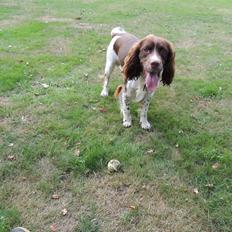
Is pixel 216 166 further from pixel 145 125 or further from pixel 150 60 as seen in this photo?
pixel 150 60

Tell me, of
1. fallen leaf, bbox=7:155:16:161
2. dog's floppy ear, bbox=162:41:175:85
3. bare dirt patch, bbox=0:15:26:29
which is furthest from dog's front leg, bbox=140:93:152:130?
bare dirt patch, bbox=0:15:26:29

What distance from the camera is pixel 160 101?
6.28 m

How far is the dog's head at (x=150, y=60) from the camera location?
4645mm

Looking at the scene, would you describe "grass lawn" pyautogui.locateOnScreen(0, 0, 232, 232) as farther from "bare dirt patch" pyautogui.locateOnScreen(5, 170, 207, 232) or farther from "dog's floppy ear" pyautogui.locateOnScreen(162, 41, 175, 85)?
"dog's floppy ear" pyautogui.locateOnScreen(162, 41, 175, 85)

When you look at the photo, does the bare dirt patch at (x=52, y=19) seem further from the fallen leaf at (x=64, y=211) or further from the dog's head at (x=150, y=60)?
the fallen leaf at (x=64, y=211)

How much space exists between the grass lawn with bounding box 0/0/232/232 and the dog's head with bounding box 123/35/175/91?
840mm

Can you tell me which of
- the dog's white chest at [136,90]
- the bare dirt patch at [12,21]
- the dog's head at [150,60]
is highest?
the dog's head at [150,60]

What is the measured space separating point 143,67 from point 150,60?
0.68 feet

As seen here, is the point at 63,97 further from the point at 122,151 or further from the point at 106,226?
the point at 106,226

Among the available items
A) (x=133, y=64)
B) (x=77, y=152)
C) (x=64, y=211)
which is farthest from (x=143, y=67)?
(x=64, y=211)

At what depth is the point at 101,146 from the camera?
15.9 ft

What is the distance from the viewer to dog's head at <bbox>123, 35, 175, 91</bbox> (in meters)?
4.64

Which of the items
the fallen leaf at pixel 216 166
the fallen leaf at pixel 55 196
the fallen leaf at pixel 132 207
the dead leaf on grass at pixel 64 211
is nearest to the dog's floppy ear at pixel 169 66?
the fallen leaf at pixel 216 166

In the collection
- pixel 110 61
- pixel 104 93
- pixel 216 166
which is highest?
pixel 110 61
